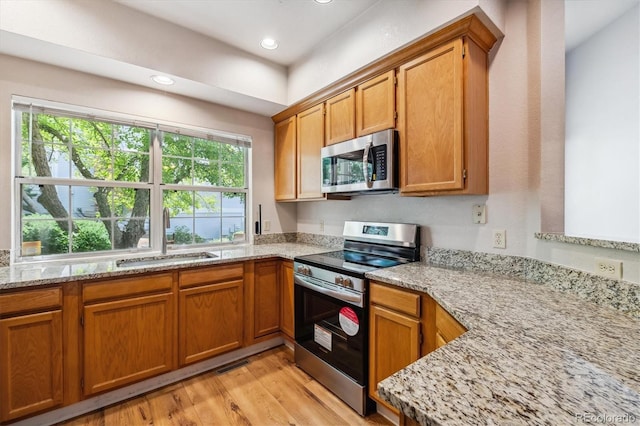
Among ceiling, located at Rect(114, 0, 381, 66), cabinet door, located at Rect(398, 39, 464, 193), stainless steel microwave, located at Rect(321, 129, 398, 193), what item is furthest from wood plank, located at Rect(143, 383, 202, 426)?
ceiling, located at Rect(114, 0, 381, 66)

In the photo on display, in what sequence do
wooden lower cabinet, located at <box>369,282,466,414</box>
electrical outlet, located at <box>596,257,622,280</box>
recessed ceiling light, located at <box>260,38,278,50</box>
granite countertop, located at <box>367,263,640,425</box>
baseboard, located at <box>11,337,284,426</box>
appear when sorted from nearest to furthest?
granite countertop, located at <box>367,263,640,425</box>
electrical outlet, located at <box>596,257,622,280</box>
wooden lower cabinet, located at <box>369,282,466,414</box>
baseboard, located at <box>11,337,284,426</box>
recessed ceiling light, located at <box>260,38,278,50</box>

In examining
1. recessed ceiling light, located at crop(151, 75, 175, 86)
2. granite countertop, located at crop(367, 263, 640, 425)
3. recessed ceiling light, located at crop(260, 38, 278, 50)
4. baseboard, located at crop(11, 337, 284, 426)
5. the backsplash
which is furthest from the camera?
the backsplash

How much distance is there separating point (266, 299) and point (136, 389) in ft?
3.48

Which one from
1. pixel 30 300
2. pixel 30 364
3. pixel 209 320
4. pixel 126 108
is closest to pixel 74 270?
pixel 30 300

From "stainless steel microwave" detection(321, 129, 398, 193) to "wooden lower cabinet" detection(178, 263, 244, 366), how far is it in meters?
1.06

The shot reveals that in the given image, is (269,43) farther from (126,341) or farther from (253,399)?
(253,399)

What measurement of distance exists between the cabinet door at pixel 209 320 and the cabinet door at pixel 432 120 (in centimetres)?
159

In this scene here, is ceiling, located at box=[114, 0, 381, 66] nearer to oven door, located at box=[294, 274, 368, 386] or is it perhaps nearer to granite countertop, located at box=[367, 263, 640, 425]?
oven door, located at box=[294, 274, 368, 386]

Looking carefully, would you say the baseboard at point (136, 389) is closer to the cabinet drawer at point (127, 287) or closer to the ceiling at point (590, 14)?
the cabinet drawer at point (127, 287)

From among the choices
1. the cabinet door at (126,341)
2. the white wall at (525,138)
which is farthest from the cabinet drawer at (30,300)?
the white wall at (525,138)

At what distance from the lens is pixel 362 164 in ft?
6.85

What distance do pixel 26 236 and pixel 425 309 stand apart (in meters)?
2.71

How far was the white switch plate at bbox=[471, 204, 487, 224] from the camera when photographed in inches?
71.1

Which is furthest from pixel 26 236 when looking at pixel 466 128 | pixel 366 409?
pixel 466 128
